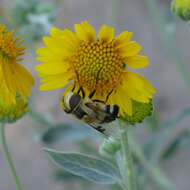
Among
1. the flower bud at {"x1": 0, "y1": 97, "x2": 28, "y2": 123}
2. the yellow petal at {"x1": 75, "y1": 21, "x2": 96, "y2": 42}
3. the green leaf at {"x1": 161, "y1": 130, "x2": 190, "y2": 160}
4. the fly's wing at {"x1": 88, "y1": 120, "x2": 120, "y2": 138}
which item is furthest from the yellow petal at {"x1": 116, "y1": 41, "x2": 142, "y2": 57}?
the green leaf at {"x1": 161, "y1": 130, "x2": 190, "y2": 160}

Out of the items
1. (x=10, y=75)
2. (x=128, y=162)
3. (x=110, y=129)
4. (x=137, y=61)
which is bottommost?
(x=128, y=162)

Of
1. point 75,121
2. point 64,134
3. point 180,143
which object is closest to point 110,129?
point 64,134

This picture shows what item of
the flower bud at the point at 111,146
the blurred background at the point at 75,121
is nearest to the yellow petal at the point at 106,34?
the flower bud at the point at 111,146

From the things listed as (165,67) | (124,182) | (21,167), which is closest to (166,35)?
(124,182)

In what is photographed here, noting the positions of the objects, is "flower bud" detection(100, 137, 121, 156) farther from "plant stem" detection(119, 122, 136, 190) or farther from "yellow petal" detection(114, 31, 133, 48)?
"yellow petal" detection(114, 31, 133, 48)

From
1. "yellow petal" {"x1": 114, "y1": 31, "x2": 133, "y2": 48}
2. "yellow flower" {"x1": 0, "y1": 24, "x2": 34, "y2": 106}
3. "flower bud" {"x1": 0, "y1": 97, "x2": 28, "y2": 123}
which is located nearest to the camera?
"yellow petal" {"x1": 114, "y1": 31, "x2": 133, "y2": 48}

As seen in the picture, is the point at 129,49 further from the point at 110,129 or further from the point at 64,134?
the point at 64,134

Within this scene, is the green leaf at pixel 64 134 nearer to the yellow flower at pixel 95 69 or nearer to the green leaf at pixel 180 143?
the green leaf at pixel 180 143
